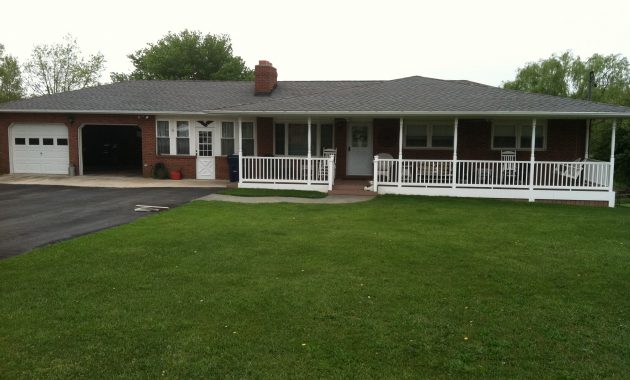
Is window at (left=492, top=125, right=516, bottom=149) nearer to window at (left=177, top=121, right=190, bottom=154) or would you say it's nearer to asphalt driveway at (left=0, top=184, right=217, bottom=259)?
asphalt driveway at (left=0, top=184, right=217, bottom=259)

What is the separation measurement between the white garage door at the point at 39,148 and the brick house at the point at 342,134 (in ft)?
0.13

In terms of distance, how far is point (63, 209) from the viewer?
484 inches

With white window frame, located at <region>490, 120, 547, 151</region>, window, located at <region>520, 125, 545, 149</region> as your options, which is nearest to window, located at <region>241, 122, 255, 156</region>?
white window frame, located at <region>490, 120, 547, 151</region>

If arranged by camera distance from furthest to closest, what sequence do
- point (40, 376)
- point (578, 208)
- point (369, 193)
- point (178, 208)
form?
1. point (369, 193)
2. point (578, 208)
3. point (178, 208)
4. point (40, 376)

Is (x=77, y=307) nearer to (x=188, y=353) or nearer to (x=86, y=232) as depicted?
(x=188, y=353)

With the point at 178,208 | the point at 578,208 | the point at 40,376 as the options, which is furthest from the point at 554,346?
the point at 578,208

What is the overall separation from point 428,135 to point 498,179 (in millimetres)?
2873

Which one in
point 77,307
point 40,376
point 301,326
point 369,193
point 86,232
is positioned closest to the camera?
point 40,376

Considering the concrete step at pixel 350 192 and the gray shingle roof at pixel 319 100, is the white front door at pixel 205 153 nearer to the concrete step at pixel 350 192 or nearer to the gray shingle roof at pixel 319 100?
the gray shingle roof at pixel 319 100

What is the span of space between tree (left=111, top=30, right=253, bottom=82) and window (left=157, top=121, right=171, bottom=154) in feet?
78.2

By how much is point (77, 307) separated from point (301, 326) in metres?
2.35

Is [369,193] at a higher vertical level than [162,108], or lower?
lower

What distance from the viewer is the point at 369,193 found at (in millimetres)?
15484

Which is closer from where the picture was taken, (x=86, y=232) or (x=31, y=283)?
(x=31, y=283)
